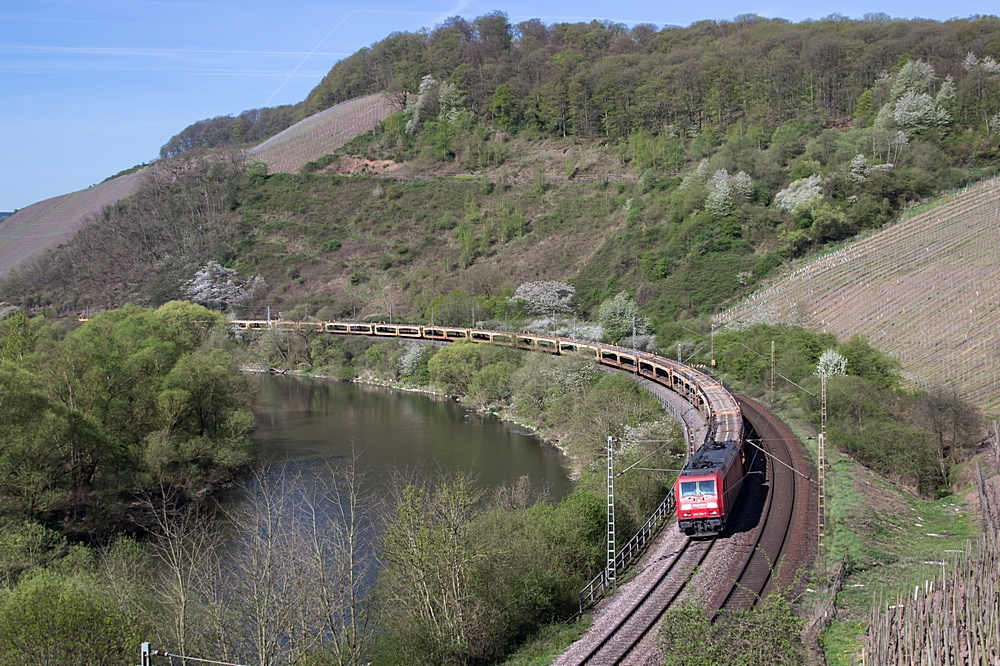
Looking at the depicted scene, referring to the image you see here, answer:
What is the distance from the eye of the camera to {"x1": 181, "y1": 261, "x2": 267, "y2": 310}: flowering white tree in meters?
92.8

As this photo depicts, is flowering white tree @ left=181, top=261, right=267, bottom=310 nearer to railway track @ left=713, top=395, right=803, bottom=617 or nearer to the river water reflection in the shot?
the river water reflection

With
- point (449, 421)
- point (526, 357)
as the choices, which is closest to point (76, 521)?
point (449, 421)

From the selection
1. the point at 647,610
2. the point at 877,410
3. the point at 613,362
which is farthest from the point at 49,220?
the point at 647,610

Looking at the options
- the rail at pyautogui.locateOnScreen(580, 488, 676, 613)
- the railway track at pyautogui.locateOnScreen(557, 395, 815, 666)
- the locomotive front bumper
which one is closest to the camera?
the railway track at pyautogui.locateOnScreen(557, 395, 815, 666)

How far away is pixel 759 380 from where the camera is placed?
148ft

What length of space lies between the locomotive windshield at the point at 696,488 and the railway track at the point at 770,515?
1763 millimetres

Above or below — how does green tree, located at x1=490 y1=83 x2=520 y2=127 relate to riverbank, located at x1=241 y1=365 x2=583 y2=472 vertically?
above

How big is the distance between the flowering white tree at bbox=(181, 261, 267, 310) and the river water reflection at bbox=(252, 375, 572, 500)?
3494cm

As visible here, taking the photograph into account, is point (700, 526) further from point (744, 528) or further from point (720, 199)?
point (720, 199)

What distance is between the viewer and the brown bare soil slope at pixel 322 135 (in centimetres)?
12250

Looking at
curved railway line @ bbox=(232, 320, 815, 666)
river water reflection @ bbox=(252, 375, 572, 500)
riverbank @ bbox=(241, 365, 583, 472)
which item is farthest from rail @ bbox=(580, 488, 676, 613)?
riverbank @ bbox=(241, 365, 583, 472)

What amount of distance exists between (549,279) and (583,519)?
56.9 meters

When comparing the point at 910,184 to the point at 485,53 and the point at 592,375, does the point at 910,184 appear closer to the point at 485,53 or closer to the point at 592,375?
the point at 592,375

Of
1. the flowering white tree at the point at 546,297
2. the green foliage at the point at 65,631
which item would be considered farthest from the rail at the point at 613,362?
the green foliage at the point at 65,631
